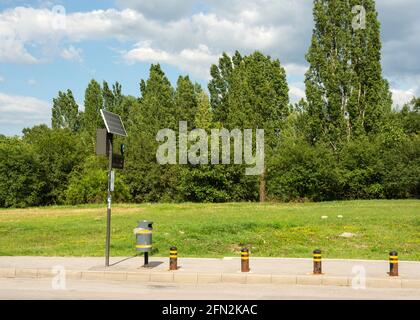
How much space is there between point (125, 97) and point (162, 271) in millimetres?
76857

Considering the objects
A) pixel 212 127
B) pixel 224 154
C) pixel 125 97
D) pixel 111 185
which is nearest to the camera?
pixel 111 185

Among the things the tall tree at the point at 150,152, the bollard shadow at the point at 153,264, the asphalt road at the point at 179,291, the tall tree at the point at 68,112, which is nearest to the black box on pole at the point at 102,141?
the bollard shadow at the point at 153,264

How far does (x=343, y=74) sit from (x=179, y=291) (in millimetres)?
44504

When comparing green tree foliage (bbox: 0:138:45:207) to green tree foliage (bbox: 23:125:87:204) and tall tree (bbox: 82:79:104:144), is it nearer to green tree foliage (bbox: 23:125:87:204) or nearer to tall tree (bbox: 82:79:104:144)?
green tree foliage (bbox: 23:125:87:204)

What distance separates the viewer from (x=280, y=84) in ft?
203

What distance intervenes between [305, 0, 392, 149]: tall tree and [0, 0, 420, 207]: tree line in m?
0.10

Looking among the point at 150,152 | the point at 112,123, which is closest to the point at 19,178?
the point at 150,152

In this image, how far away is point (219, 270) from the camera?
13.1 meters

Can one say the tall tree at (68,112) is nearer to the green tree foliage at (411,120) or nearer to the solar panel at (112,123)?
the green tree foliage at (411,120)

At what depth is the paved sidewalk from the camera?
39.2 ft

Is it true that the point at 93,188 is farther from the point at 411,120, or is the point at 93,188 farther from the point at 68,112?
the point at 411,120

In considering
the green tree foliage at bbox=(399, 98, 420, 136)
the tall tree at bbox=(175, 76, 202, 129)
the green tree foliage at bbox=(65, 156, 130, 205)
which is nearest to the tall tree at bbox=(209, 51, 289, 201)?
the tall tree at bbox=(175, 76, 202, 129)

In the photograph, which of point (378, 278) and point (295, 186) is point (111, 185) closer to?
point (378, 278)
